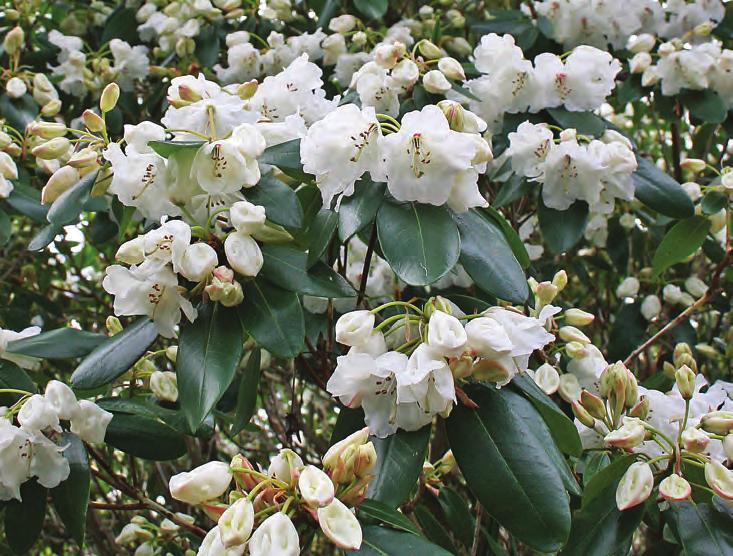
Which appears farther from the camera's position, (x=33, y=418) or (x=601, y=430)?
(x=601, y=430)

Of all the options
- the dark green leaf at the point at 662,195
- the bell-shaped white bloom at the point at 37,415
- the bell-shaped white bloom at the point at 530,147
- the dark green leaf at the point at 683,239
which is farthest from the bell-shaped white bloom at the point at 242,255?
the dark green leaf at the point at 683,239

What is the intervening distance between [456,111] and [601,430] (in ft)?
1.93

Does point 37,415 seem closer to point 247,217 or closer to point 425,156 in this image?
point 247,217

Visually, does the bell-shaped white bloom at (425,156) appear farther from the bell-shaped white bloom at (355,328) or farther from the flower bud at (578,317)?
the flower bud at (578,317)

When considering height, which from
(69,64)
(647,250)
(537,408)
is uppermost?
(537,408)

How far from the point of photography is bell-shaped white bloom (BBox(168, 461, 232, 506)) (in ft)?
3.21

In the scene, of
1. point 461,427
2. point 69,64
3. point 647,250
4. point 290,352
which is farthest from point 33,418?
point 647,250

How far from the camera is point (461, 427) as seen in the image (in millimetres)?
1172

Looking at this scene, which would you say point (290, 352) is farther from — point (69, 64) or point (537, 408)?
point (69, 64)

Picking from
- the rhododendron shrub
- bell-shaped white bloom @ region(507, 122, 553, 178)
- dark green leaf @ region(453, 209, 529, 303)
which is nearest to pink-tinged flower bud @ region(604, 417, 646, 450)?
the rhododendron shrub

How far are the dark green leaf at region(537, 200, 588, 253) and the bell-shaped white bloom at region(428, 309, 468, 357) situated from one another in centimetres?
75

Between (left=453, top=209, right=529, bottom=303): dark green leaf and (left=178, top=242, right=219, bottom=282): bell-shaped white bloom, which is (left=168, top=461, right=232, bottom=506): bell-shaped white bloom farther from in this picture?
Result: (left=453, top=209, right=529, bottom=303): dark green leaf

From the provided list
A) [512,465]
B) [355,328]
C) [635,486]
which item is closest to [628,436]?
[635,486]

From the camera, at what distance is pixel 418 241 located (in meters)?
1.19
